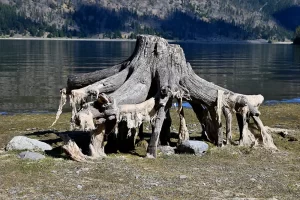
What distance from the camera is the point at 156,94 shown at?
697 inches

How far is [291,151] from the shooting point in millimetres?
18672

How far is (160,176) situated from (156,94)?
4428 millimetres

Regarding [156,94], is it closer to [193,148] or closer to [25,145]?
[193,148]

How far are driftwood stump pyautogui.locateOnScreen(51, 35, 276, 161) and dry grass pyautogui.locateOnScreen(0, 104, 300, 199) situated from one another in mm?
1210

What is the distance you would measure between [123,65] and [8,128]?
32.7 feet

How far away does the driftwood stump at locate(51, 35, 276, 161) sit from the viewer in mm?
17016

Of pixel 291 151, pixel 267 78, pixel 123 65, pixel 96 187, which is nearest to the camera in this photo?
pixel 96 187

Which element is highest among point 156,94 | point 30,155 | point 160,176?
point 156,94

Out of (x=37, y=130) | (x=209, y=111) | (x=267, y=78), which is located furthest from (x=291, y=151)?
(x=267, y=78)

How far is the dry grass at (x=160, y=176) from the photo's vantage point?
12414 mm

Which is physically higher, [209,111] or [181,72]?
[181,72]

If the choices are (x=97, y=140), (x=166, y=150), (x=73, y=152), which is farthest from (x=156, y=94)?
(x=73, y=152)

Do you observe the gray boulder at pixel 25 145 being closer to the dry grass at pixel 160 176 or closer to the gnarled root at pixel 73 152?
the dry grass at pixel 160 176

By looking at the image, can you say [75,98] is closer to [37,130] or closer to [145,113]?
[145,113]
